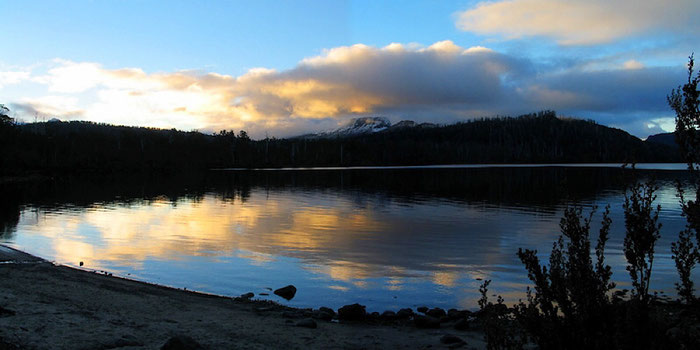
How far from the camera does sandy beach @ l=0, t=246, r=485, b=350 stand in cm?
1115

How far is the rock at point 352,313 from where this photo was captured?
1538 cm

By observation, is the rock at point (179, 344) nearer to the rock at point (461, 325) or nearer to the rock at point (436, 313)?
the rock at point (461, 325)

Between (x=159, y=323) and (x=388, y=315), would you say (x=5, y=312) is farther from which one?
(x=388, y=315)

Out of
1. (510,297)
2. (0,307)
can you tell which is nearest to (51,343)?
(0,307)

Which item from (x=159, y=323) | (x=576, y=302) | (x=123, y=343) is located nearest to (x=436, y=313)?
(x=576, y=302)

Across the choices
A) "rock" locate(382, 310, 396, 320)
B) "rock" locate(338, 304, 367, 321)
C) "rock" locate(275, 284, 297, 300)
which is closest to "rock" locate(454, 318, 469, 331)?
"rock" locate(382, 310, 396, 320)

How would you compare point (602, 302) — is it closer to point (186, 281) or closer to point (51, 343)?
point (51, 343)

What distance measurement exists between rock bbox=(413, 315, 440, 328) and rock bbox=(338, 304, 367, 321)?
179cm

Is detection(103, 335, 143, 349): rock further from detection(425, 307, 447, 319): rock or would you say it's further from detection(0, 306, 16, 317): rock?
detection(425, 307, 447, 319): rock

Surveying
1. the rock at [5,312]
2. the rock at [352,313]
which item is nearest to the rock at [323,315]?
the rock at [352,313]

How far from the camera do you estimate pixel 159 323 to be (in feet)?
44.2

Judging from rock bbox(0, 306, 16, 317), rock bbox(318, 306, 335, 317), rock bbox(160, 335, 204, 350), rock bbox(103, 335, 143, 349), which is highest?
rock bbox(160, 335, 204, 350)

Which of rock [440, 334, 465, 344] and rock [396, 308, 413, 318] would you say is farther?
rock [396, 308, 413, 318]

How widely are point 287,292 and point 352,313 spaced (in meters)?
4.21
